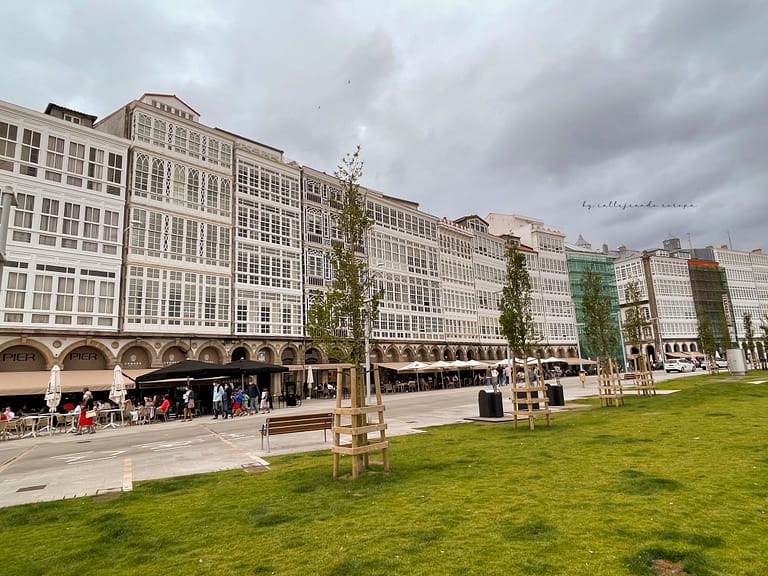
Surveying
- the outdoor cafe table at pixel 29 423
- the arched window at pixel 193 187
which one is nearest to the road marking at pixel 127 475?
the outdoor cafe table at pixel 29 423

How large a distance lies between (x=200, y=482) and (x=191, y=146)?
3465cm

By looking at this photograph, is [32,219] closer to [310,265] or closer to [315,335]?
[310,265]

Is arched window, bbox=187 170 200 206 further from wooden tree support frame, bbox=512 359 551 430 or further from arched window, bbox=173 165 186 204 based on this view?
wooden tree support frame, bbox=512 359 551 430

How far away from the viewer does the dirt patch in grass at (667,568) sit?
3811mm

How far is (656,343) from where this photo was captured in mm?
85188

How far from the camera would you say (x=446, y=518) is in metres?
5.57

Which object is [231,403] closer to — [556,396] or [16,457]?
[16,457]

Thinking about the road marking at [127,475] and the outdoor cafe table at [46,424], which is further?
the outdoor cafe table at [46,424]

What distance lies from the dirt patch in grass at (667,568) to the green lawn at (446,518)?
48 millimetres

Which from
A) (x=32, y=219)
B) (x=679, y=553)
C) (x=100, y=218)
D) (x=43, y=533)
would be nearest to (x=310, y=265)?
(x=100, y=218)

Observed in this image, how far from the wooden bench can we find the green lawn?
8.45 feet

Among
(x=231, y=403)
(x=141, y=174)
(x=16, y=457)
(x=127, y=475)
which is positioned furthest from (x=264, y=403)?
(x=127, y=475)

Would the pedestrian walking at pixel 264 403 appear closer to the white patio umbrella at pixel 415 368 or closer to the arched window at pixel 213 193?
the white patio umbrella at pixel 415 368

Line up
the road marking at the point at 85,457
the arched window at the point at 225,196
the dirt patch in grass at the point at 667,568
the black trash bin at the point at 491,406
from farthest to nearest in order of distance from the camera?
the arched window at the point at 225,196 < the black trash bin at the point at 491,406 < the road marking at the point at 85,457 < the dirt patch in grass at the point at 667,568
